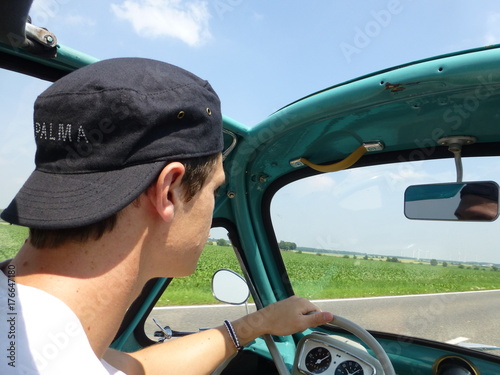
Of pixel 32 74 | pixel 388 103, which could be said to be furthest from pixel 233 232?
pixel 32 74

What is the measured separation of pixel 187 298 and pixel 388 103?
8.32 feet

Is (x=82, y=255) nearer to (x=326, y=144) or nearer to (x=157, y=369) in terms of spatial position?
(x=157, y=369)

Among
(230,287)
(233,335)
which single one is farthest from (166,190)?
(230,287)

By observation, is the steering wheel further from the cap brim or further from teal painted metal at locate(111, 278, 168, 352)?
the cap brim

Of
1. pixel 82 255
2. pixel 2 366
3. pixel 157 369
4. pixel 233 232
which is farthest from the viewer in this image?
pixel 233 232

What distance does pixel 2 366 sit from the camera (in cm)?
86

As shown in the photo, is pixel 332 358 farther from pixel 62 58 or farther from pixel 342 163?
pixel 62 58

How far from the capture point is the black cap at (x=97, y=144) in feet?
3.36

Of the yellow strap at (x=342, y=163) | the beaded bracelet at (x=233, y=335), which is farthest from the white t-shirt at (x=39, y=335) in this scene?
the yellow strap at (x=342, y=163)

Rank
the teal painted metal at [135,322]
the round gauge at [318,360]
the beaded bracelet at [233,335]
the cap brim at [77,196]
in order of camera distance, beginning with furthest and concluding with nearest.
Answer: the teal painted metal at [135,322]
the round gauge at [318,360]
the beaded bracelet at [233,335]
the cap brim at [77,196]

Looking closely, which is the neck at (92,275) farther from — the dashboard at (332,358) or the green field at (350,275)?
the dashboard at (332,358)

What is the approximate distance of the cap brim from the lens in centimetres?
100

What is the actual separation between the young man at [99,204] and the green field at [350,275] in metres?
0.91

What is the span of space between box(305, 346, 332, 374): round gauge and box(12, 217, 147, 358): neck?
57.9 inches
